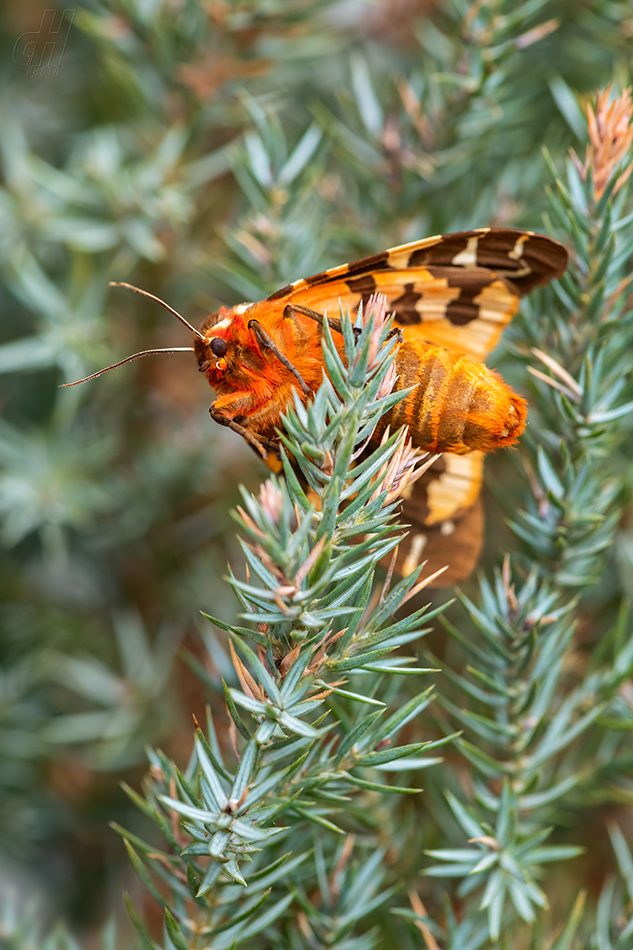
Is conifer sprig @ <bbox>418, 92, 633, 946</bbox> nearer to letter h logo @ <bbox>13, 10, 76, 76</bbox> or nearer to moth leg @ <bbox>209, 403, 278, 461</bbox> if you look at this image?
moth leg @ <bbox>209, 403, 278, 461</bbox>

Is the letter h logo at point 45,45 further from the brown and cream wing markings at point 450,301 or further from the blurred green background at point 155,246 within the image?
the brown and cream wing markings at point 450,301

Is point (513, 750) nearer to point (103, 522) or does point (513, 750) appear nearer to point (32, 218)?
point (103, 522)

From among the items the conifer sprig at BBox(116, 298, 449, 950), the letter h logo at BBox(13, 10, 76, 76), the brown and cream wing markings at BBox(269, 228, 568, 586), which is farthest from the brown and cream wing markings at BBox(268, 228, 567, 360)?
the letter h logo at BBox(13, 10, 76, 76)

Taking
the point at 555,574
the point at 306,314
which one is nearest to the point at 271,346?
the point at 306,314

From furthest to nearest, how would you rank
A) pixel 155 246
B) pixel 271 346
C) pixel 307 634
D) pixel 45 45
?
pixel 45 45, pixel 155 246, pixel 271 346, pixel 307 634

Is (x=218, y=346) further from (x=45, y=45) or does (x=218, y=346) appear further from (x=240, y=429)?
(x=45, y=45)

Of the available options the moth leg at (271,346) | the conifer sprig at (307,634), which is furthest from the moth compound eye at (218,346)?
the conifer sprig at (307,634)
